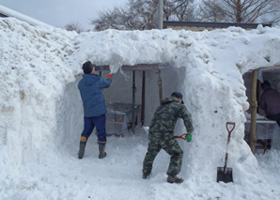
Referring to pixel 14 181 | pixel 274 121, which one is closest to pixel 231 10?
pixel 274 121

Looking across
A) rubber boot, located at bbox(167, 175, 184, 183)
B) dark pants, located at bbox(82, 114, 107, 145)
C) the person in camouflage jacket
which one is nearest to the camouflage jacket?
the person in camouflage jacket

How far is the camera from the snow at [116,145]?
3553mm

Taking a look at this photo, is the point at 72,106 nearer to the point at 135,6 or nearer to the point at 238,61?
the point at 238,61

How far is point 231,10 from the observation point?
25.0 metres

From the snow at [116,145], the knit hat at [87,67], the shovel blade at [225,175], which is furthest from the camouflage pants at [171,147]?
the knit hat at [87,67]

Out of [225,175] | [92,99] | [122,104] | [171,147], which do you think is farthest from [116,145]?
[225,175]

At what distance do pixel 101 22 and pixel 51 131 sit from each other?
78.2ft

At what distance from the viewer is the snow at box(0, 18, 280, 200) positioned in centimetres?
355

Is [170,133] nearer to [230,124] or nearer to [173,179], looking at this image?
[173,179]

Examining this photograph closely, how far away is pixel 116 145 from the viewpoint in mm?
5934

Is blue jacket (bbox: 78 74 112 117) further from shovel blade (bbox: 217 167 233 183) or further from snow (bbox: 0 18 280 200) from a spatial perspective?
shovel blade (bbox: 217 167 233 183)

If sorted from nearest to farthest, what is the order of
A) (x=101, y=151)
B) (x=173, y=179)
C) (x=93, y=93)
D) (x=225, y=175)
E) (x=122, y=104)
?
(x=173, y=179) < (x=225, y=175) < (x=93, y=93) < (x=101, y=151) < (x=122, y=104)

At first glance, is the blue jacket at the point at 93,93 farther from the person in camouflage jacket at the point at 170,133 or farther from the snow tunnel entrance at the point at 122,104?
the person in camouflage jacket at the point at 170,133

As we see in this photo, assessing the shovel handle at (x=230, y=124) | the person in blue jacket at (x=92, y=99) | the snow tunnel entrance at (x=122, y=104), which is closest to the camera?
the shovel handle at (x=230, y=124)
